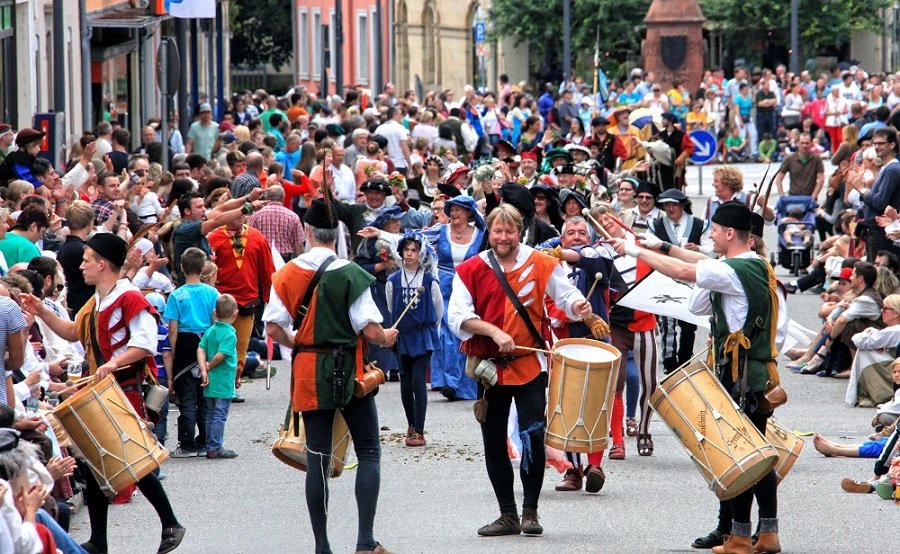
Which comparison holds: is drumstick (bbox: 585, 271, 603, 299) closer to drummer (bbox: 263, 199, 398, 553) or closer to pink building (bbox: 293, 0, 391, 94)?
drummer (bbox: 263, 199, 398, 553)

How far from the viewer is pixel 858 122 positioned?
97.9ft

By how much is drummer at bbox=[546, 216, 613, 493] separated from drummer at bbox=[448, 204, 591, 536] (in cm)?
133

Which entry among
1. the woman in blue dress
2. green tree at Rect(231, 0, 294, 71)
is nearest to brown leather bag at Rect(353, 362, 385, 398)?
the woman in blue dress

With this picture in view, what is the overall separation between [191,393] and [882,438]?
4.55 m

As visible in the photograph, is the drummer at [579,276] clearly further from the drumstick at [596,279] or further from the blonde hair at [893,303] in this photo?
the blonde hair at [893,303]

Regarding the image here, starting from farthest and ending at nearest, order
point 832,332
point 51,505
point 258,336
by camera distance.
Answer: point 258,336, point 832,332, point 51,505

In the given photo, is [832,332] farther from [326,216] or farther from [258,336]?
[326,216]

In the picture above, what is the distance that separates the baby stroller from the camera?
23141 millimetres

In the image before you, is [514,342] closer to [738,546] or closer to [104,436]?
[738,546]

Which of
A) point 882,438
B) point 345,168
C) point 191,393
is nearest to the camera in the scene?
point 882,438

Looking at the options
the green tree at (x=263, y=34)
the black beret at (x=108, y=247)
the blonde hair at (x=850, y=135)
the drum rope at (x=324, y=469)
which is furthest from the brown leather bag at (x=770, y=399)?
the green tree at (x=263, y=34)

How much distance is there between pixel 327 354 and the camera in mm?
9078

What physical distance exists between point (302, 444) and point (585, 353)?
60.6 inches

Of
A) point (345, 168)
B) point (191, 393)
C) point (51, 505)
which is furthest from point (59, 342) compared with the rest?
point (345, 168)
